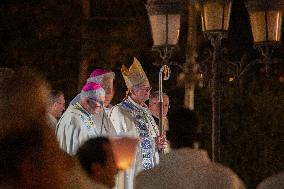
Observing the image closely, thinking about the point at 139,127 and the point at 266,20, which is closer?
the point at 266,20

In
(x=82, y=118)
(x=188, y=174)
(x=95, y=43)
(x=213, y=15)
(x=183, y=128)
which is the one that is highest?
(x=213, y=15)

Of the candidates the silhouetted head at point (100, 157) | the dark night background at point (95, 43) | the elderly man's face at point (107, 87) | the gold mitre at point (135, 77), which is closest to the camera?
the silhouetted head at point (100, 157)

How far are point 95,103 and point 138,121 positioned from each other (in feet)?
4.83

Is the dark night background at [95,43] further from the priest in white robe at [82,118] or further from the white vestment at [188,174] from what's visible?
the white vestment at [188,174]

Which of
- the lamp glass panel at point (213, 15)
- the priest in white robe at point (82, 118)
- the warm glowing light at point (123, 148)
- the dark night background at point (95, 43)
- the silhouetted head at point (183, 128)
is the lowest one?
the dark night background at point (95, 43)

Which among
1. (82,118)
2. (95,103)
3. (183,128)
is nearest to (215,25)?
(95,103)

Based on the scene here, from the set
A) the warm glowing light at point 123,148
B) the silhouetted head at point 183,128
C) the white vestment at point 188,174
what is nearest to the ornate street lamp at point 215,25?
the silhouetted head at point 183,128

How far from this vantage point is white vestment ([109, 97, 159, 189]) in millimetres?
11109

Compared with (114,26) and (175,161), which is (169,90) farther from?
(175,161)

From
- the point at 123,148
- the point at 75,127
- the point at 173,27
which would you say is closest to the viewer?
the point at 123,148

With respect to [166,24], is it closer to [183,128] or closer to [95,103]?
[95,103]

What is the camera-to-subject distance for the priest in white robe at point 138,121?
438 inches

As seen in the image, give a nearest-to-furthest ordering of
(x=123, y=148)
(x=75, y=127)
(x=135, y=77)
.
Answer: (x=123, y=148) < (x=75, y=127) < (x=135, y=77)

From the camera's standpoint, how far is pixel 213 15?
391 inches
